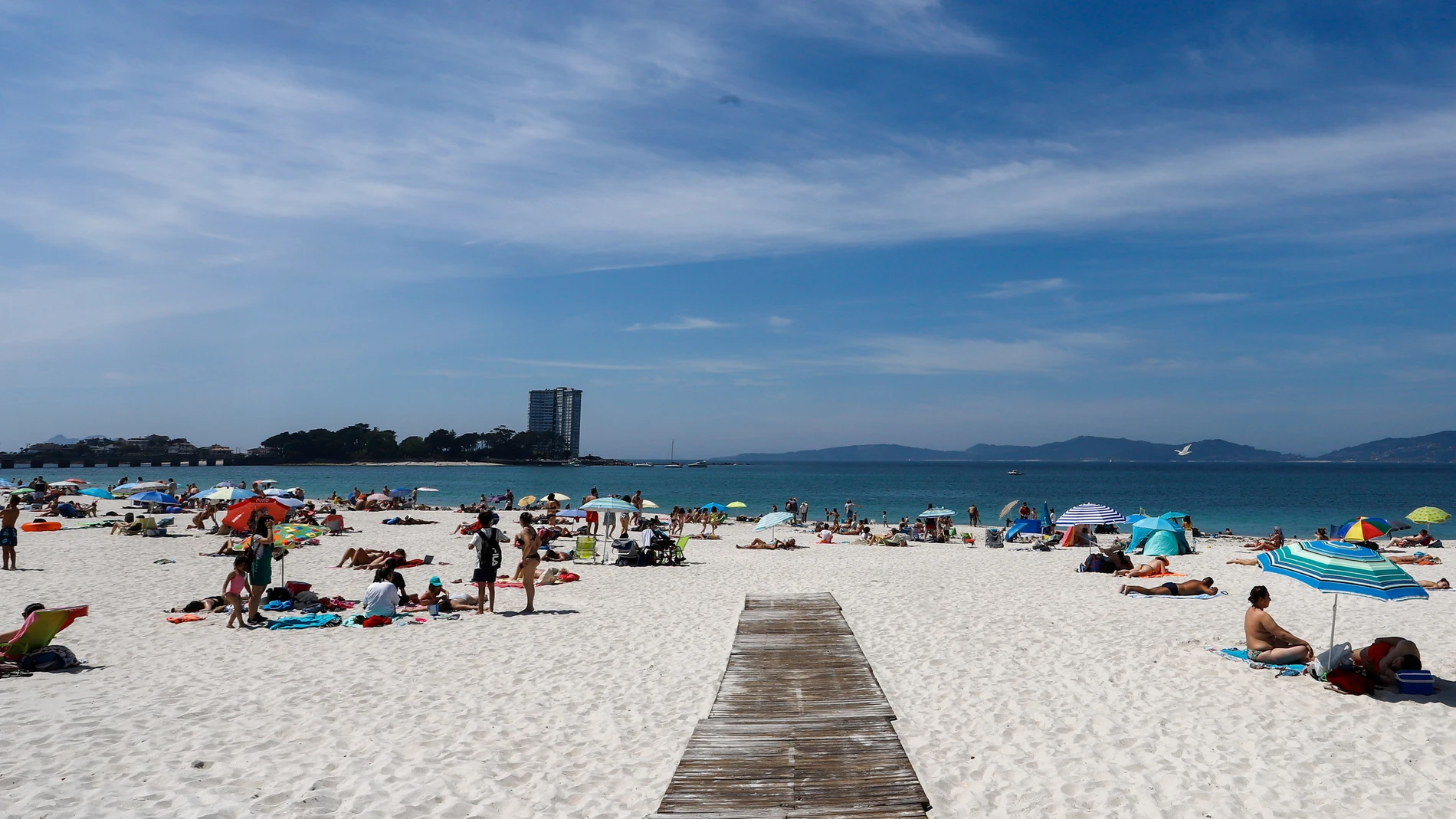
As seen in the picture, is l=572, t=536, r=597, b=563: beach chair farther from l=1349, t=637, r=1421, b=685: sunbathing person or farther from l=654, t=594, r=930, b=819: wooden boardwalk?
l=1349, t=637, r=1421, b=685: sunbathing person

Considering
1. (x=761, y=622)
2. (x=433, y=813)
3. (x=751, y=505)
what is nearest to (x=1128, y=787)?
(x=433, y=813)

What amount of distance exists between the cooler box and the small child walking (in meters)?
13.2

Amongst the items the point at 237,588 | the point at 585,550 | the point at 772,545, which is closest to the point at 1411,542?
the point at 772,545

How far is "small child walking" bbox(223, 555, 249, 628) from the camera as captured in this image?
10.2 meters

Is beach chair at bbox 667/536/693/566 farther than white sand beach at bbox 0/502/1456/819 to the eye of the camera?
Yes

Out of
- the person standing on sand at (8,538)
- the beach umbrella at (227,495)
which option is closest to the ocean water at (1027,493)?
the beach umbrella at (227,495)

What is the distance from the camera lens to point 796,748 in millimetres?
6016

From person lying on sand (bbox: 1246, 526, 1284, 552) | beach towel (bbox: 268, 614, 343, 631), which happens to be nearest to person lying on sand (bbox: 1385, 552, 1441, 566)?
person lying on sand (bbox: 1246, 526, 1284, 552)

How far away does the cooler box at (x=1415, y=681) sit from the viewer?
7387 millimetres

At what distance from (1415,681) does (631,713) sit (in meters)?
7.45

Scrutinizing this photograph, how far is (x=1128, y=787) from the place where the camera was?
545 centimetres

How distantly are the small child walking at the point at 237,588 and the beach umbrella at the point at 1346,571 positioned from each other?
1221cm

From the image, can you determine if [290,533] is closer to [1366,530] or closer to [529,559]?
[529,559]

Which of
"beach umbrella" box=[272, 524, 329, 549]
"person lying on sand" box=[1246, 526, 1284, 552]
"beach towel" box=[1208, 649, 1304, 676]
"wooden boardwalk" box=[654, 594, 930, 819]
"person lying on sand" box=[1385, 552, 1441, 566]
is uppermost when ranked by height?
"beach umbrella" box=[272, 524, 329, 549]
